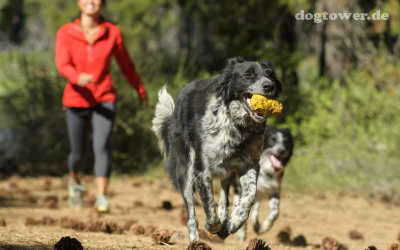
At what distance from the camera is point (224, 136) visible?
324 centimetres

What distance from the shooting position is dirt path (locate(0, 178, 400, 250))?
11.4ft

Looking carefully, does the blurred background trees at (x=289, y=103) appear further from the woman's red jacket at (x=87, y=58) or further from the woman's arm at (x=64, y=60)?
the woman's arm at (x=64, y=60)

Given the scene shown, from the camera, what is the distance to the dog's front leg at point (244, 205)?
323 centimetres

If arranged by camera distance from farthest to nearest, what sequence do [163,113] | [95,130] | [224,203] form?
[95,130] → [163,113] → [224,203]

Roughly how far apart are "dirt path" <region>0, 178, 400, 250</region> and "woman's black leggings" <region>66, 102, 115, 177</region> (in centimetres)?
66

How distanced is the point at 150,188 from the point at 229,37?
4924mm

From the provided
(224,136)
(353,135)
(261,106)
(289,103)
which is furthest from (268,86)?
(289,103)

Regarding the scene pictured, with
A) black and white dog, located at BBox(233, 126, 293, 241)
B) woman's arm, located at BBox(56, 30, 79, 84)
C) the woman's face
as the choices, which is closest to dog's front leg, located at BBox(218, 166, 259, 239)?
black and white dog, located at BBox(233, 126, 293, 241)

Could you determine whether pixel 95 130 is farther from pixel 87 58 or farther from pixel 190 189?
pixel 190 189

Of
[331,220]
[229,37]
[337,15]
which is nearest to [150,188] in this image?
[331,220]

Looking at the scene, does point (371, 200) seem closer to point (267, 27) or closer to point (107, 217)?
point (107, 217)

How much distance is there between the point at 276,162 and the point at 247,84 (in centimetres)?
219

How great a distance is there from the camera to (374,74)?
973 centimetres

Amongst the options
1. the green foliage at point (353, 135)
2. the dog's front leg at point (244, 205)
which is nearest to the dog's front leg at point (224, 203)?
the dog's front leg at point (244, 205)
